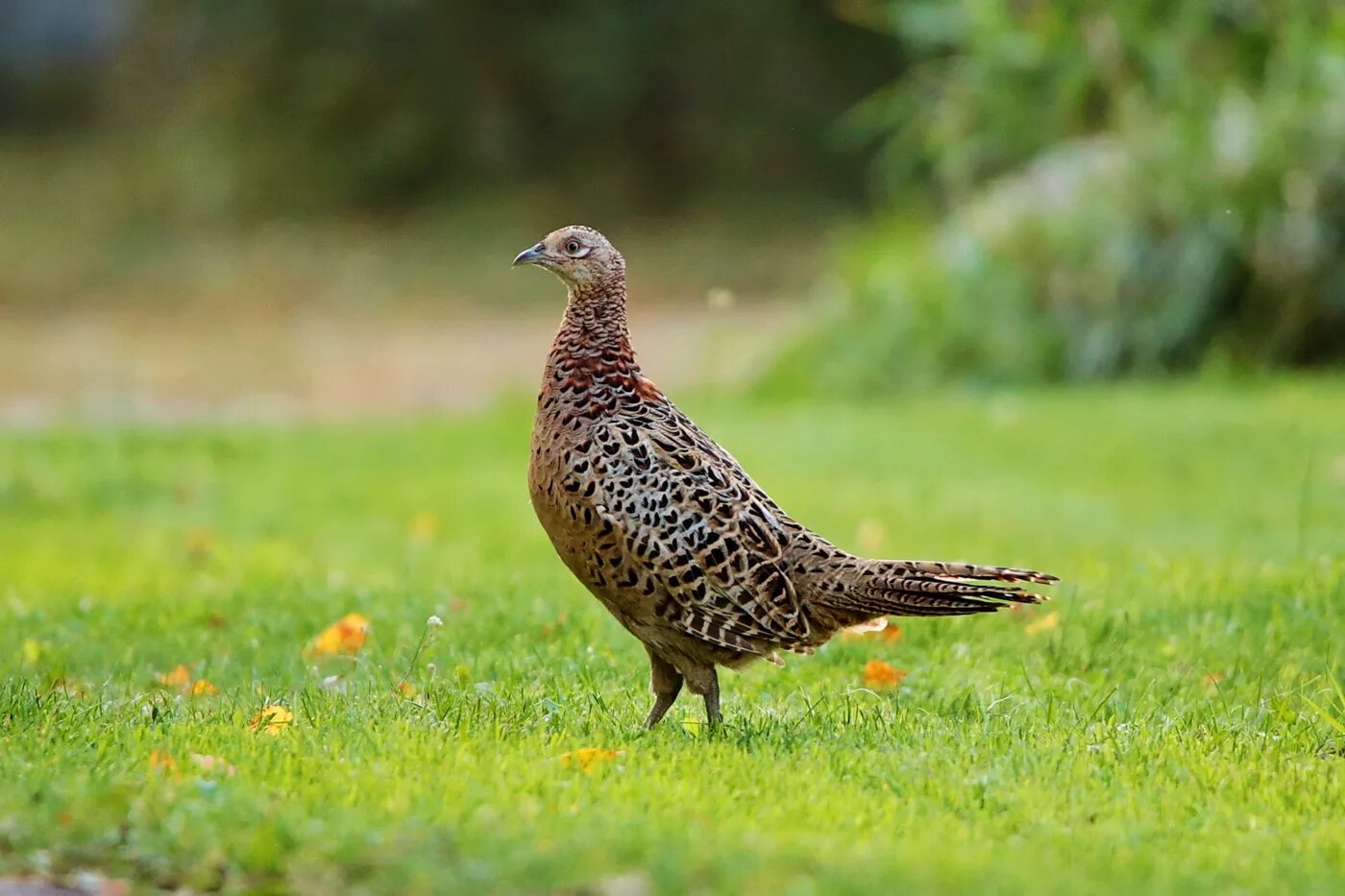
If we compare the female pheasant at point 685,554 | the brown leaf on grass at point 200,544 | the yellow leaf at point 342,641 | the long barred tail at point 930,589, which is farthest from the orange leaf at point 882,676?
the brown leaf on grass at point 200,544

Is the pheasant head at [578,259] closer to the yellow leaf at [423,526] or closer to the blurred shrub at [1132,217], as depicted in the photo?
the yellow leaf at [423,526]

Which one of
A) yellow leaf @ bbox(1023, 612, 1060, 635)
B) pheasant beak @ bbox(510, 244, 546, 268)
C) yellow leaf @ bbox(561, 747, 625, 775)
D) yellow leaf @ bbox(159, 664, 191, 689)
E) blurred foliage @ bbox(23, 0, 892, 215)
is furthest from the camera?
blurred foliage @ bbox(23, 0, 892, 215)

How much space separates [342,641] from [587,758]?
7.15ft

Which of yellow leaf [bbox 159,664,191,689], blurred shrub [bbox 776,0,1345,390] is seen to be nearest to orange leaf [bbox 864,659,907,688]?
yellow leaf [bbox 159,664,191,689]

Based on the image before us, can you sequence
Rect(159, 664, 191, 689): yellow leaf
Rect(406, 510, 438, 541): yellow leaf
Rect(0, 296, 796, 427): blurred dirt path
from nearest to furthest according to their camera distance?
Rect(159, 664, 191, 689): yellow leaf < Rect(406, 510, 438, 541): yellow leaf < Rect(0, 296, 796, 427): blurred dirt path

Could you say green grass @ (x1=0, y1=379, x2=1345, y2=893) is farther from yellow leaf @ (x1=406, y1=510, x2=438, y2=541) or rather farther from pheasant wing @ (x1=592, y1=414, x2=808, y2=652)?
pheasant wing @ (x1=592, y1=414, x2=808, y2=652)

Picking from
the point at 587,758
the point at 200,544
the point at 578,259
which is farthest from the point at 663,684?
the point at 200,544

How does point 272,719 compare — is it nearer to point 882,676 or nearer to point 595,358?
point 595,358

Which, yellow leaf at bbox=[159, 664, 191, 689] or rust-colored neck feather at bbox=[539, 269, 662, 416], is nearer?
rust-colored neck feather at bbox=[539, 269, 662, 416]

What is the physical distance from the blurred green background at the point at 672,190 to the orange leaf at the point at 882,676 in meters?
3.96

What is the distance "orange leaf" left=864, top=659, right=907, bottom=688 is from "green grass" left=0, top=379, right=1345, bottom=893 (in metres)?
0.08

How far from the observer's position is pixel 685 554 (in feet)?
18.1

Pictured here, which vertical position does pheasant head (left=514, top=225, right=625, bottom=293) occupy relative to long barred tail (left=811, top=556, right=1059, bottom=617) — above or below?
above

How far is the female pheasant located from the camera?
552 cm
